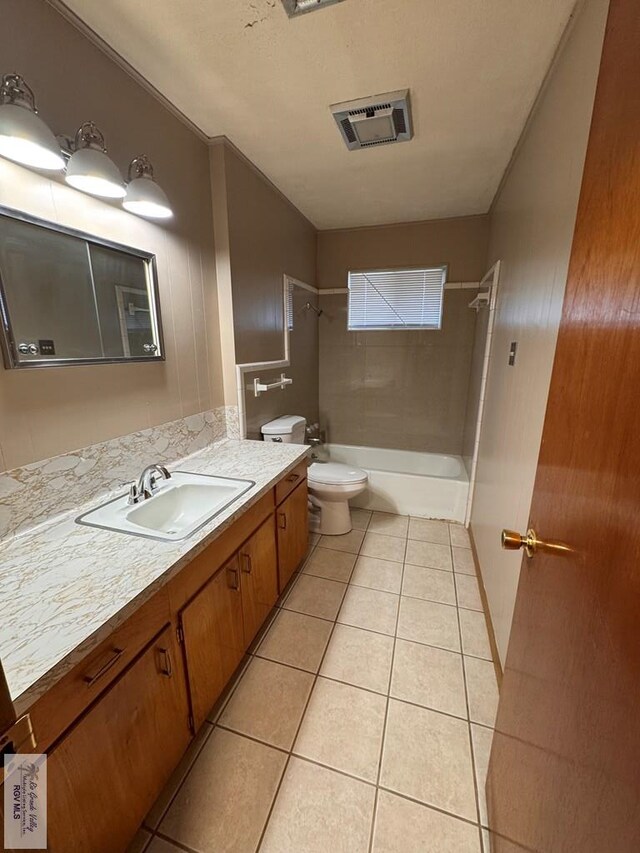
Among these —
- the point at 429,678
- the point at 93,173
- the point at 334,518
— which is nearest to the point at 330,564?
the point at 334,518

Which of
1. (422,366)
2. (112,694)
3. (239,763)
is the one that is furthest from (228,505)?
(422,366)

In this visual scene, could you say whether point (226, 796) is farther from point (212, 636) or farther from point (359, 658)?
point (359, 658)

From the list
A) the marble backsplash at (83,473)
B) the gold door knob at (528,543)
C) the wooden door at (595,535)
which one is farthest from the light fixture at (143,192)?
the gold door knob at (528,543)

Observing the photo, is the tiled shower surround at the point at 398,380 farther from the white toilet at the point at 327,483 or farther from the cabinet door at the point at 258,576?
the cabinet door at the point at 258,576

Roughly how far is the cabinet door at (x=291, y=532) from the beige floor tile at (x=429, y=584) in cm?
Result: 66

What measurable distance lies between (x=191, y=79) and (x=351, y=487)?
7.32 feet

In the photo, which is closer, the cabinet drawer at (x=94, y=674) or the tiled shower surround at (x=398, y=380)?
the cabinet drawer at (x=94, y=674)

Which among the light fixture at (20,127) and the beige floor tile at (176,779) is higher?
the light fixture at (20,127)

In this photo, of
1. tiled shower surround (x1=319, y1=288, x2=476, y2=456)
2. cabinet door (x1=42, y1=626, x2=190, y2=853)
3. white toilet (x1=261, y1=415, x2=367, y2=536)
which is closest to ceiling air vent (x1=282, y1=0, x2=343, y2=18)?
white toilet (x1=261, y1=415, x2=367, y2=536)

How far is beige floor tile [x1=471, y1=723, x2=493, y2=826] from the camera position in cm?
108

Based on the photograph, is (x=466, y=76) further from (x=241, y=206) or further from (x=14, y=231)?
(x=14, y=231)

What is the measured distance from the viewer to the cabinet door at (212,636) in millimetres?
1112

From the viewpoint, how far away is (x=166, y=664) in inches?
38.8

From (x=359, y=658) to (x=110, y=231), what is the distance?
207 centimetres
